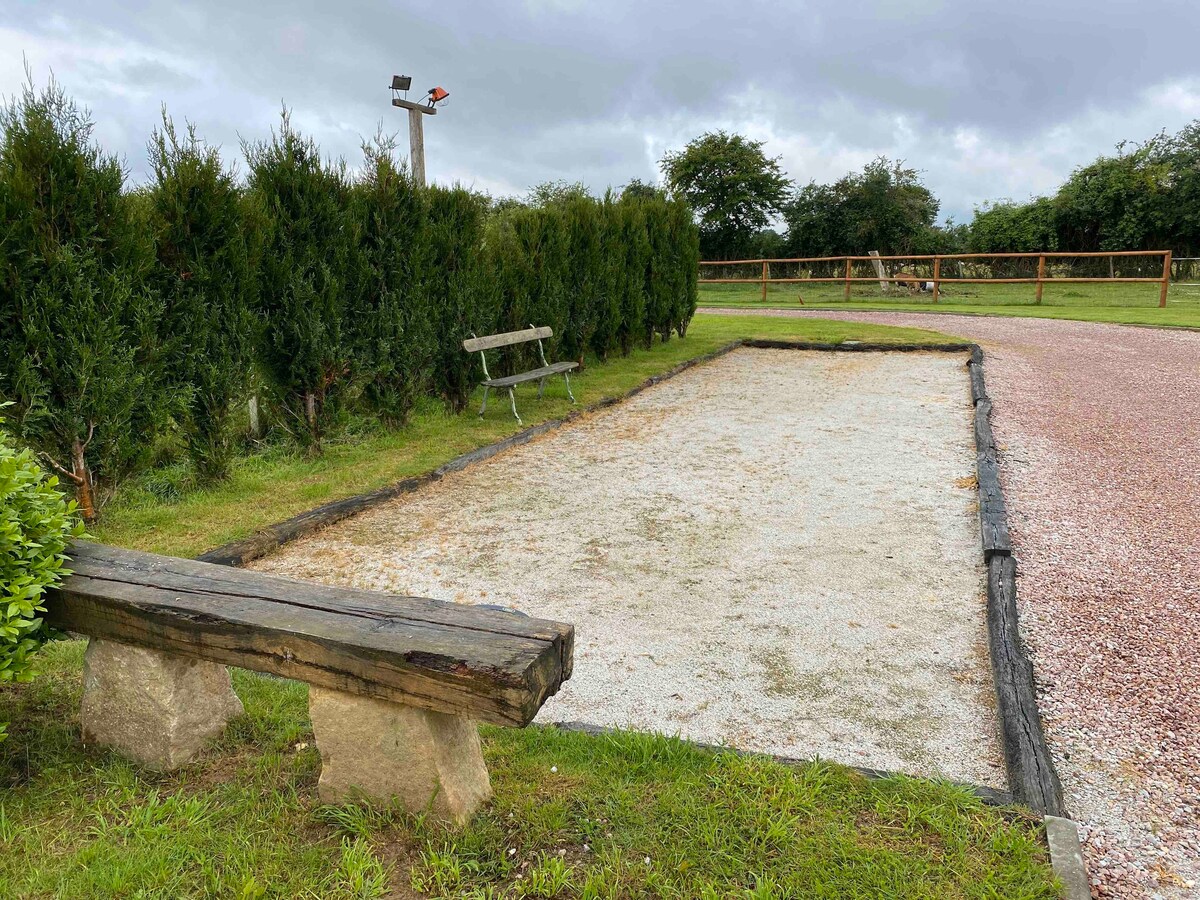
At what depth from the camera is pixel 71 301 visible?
452cm

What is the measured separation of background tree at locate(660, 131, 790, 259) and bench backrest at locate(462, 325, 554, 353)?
91.5ft

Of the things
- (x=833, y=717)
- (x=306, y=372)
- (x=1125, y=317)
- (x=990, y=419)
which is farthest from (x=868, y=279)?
(x=833, y=717)

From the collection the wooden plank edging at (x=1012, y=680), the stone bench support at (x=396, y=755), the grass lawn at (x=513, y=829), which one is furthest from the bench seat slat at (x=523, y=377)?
the stone bench support at (x=396, y=755)

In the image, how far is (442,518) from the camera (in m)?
5.37

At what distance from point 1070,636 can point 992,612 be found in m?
0.31

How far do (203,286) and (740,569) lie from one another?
389 centimetres

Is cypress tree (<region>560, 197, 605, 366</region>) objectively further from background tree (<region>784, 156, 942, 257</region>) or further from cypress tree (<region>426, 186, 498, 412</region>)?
background tree (<region>784, 156, 942, 257</region>)

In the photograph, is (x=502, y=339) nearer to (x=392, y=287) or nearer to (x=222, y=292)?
(x=392, y=287)

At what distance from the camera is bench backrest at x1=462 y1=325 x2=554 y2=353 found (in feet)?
26.0

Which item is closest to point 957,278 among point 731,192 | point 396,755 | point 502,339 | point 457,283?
point 731,192

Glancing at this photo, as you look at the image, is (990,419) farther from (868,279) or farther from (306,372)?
(868,279)

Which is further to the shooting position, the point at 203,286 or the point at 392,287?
the point at 392,287

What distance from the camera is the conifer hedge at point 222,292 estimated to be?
14.5 feet

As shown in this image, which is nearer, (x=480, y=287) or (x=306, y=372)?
(x=306, y=372)
